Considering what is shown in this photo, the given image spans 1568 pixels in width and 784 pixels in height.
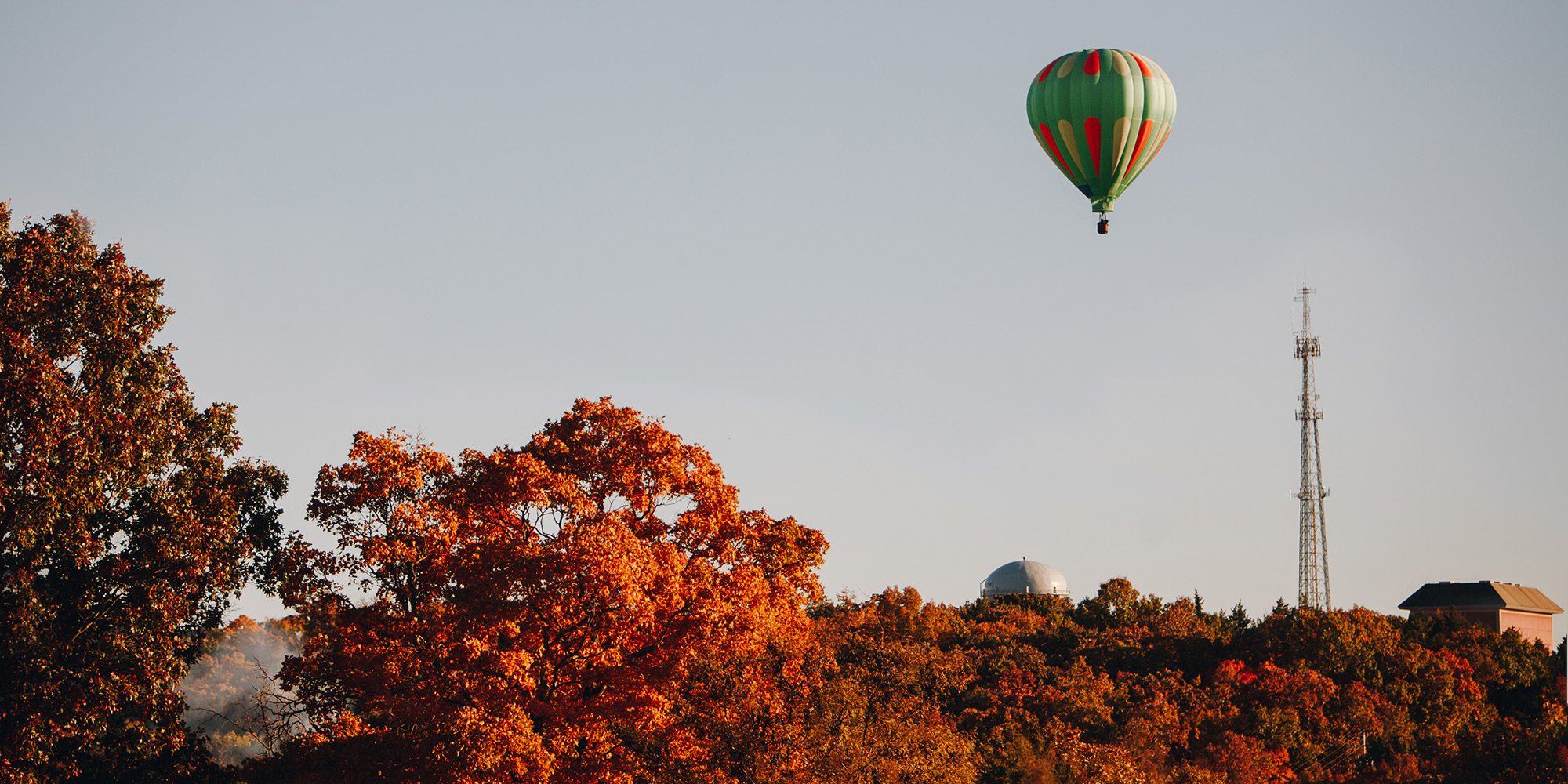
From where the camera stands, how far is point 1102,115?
47.3 metres

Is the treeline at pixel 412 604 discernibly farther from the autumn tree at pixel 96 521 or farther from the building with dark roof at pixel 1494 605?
the building with dark roof at pixel 1494 605

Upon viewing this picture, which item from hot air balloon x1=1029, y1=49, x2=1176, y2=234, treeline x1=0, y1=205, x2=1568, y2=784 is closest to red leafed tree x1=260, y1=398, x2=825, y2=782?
treeline x1=0, y1=205, x2=1568, y2=784

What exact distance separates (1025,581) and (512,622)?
91539mm

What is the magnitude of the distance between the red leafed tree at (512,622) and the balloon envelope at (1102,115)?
20001 mm

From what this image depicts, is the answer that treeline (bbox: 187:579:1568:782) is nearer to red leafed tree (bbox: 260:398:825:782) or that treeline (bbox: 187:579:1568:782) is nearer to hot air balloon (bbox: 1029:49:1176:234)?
red leafed tree (bbox: 260:398:825:782)

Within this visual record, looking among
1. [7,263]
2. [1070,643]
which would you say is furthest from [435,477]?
[1070,643]

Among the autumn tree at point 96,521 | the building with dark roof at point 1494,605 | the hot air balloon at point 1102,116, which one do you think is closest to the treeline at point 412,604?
the autumn tree at point 96,521

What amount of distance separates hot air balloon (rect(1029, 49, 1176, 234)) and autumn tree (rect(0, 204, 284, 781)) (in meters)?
27.6

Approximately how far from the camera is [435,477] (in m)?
33.5

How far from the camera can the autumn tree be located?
27.5 m

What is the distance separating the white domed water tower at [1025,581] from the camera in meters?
119

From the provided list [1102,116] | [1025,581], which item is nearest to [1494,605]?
[1025,581]

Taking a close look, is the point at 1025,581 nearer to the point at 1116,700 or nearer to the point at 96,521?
the point at 1116,700

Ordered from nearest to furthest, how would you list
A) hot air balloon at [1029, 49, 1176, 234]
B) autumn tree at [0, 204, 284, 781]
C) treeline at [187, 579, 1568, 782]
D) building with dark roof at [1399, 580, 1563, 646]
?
autumn tree at [0, 204, 284, 781] → treeline at [187, 579, 1568, 782] → hot air balloon at [1029, 49, 1176, 234] → building with dark roof at [1399, 580, 1563, 646]
